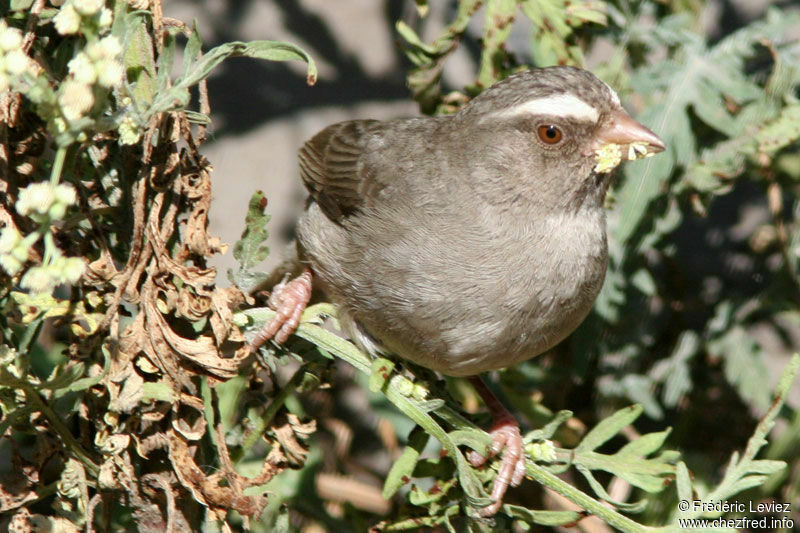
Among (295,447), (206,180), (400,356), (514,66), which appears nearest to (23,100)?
(206,180)

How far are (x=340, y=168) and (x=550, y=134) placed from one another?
0.91 metres

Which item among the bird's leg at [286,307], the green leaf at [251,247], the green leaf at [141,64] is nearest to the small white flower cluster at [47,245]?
the green leaf at [141,64]

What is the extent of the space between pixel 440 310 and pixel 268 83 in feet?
7.39

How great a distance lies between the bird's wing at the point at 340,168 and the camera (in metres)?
3.31

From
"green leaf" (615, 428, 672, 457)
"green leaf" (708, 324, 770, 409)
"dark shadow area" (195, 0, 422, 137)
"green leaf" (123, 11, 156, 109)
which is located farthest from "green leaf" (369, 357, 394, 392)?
"dark shadow area" (195, 0, 422, 137)

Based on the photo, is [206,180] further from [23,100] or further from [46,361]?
[46,361]

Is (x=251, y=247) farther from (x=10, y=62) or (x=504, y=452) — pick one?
(x=504, y=452)

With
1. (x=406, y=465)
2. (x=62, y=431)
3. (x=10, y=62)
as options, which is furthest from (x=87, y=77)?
(x=406, y=465)

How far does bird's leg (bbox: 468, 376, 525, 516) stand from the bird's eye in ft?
3.26

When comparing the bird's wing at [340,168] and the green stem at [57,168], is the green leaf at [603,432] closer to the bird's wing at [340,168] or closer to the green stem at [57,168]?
the bird's wing at [340,168]

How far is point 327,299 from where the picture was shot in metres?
3.57

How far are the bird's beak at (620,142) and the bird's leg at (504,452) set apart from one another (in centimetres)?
95

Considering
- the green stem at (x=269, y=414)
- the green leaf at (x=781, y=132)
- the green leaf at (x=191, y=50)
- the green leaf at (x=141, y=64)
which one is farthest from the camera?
the green leaf at (x=781, y=132)

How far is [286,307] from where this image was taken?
2.84 meters
